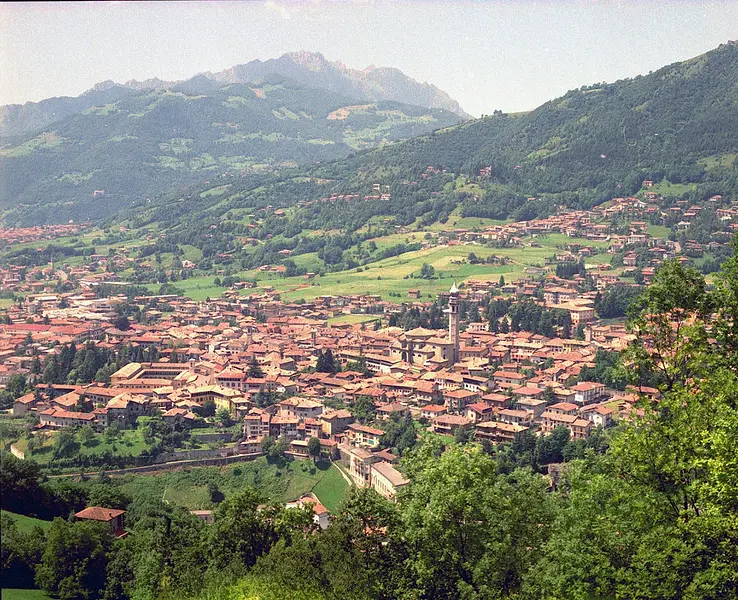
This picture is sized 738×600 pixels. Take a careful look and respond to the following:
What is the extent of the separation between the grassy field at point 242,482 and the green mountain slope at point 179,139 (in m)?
63.4

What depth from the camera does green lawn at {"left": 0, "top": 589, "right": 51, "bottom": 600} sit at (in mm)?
11545

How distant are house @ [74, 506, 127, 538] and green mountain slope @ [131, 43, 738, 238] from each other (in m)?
46.9

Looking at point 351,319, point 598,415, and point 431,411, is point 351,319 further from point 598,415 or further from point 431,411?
point 598,415

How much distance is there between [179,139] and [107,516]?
110 meters

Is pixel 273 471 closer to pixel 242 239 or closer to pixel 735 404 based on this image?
pixel 735 404

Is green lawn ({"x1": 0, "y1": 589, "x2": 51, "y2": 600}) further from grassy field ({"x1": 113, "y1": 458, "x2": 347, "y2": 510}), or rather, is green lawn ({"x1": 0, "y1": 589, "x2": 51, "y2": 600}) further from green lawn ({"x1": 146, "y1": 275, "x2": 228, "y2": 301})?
green lawn ({"x1": 146, "y1": 275, "x2": 228, "y2": 301})

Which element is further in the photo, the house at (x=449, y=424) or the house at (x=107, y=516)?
the house at (x=449, y=424)

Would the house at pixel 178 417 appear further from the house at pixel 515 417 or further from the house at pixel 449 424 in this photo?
the house at pixel 515 417

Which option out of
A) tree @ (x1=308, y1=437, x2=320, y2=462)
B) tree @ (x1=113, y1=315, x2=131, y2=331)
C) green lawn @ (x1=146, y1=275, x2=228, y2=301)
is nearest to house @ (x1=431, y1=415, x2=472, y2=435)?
tree @ (x1=308, y1=437, x2=320, y2=462)

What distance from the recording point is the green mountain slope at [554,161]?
203ft

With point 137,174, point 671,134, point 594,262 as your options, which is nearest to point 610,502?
point 594,262

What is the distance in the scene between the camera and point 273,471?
23422 millimetres

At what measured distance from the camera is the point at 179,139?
401 ft

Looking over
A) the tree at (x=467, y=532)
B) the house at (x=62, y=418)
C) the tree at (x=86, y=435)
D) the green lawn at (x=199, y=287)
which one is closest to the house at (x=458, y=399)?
the tree at (x=86, y=435)
